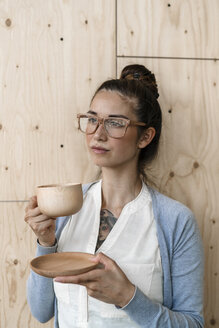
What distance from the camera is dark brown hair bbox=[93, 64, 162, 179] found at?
126cm

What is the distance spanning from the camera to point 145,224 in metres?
1.25

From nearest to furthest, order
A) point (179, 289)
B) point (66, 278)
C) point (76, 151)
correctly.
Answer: point (66, 278) < point (179, 289) < point (76, 151)

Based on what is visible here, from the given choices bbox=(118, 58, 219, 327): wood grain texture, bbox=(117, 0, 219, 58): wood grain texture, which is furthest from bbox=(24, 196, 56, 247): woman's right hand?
bbox=(117, 0, 219, 58): wood grain texture

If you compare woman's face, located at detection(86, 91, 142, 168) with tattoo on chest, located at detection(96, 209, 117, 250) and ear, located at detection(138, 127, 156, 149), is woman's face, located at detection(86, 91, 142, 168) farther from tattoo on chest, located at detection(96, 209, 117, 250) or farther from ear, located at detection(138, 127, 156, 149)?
tattoo on chest, located at detection(96, 209, 117, 250)

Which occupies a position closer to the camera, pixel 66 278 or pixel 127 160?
pixel 66 278

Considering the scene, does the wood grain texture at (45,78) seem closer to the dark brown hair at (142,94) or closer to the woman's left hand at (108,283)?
the dark brown hair at (142,94)

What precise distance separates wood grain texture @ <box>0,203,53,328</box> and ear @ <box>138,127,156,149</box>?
1.81 feet

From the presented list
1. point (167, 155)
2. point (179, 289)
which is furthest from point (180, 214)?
point (167, 155)

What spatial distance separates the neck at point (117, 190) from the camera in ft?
4.30

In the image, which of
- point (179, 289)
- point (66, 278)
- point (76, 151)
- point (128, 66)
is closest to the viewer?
point (66, 278)

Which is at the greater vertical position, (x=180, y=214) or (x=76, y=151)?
(x=76, y=151)

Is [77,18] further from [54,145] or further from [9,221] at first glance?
[9,221]

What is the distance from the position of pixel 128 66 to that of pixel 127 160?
383mm

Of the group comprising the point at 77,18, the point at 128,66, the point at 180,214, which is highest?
the point at 77,18
